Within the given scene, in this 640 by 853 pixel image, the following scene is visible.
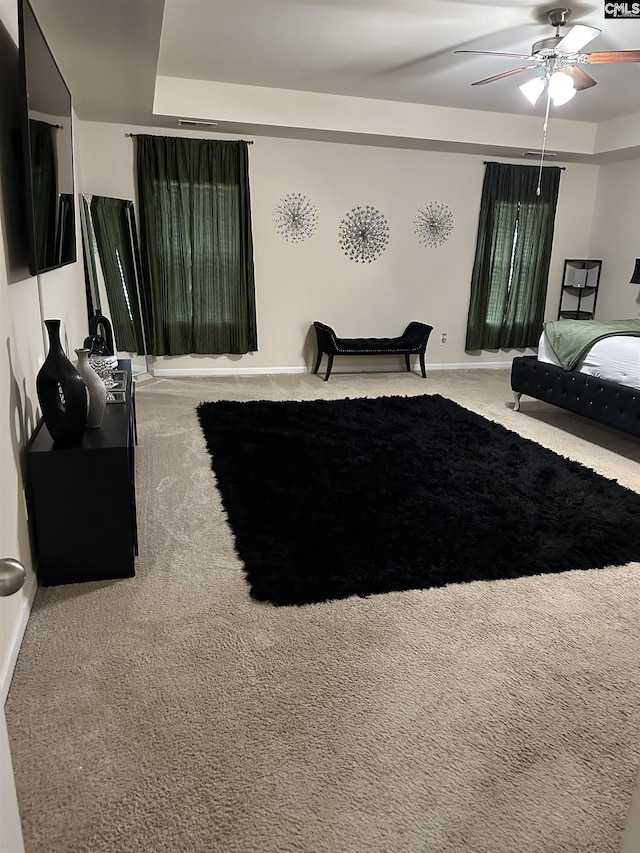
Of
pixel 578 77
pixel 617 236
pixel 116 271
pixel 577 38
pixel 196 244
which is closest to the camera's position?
pixel 577 38

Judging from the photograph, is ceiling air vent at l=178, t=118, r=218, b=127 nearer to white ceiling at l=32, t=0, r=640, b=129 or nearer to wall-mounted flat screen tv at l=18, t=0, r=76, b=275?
white ceiling at l=32, t=0, r=640, b=129

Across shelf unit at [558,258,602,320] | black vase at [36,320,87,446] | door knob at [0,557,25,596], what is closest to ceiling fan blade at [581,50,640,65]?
black vase at [36,320,87,446]

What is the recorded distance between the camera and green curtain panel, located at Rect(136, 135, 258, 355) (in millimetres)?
5723

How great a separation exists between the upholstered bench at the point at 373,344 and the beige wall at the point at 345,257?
251 mm

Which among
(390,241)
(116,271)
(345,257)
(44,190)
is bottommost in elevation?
(116,271)

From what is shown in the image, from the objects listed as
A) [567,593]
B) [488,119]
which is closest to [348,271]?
[488,119]

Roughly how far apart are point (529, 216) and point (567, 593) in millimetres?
5399

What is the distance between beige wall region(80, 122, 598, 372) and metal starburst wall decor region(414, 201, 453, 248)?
0.06 meters

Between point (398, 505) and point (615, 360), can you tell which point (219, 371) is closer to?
point (398, 505)

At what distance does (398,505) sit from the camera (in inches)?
130

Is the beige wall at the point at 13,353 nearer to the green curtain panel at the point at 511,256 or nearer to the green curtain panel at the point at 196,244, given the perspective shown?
the green curtain panel at the point at 196,244

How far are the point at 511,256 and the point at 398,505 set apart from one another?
15.2 feet

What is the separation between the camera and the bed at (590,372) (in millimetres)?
4277

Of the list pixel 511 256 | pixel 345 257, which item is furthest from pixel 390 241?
pixel 511 256
